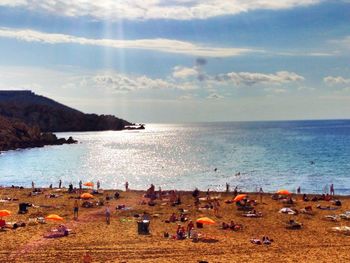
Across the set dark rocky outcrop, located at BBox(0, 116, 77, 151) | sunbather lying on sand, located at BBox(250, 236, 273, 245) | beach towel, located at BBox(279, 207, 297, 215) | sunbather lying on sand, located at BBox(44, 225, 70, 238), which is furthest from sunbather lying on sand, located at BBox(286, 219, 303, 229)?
dark rocky outcrop, located at BBox(0, 116, 77, 151)

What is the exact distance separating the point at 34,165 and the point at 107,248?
64993 millimetres

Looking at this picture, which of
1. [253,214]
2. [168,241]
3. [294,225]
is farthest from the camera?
[253,214]

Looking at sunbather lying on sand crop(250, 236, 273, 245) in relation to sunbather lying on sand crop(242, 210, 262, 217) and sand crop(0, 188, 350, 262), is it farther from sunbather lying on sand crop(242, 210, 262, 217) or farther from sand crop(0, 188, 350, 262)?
sunbather lying on sand crop(242, 210, 262, 217)

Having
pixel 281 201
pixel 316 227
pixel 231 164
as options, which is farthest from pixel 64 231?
pixel 231 164

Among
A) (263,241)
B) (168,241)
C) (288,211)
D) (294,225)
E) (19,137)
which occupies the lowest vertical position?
(168,241)

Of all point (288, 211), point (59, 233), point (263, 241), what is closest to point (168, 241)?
point (263, 241)

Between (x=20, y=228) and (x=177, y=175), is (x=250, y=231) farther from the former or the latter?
(x=177, y=175)

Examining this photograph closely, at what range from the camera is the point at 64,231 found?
27984 mm

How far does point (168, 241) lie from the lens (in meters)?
26.6

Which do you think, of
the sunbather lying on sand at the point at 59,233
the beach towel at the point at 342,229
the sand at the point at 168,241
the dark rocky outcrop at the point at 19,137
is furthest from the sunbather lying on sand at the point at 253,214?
the dark rocky outcrop at the point at 19,137

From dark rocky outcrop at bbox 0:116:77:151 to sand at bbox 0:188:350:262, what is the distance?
9240cm

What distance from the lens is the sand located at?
920 inches

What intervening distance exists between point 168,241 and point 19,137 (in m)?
112

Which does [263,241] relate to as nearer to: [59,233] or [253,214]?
[253,214]
